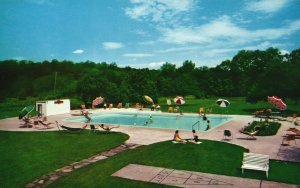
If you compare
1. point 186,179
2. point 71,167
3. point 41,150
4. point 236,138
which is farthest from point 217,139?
point 41,150

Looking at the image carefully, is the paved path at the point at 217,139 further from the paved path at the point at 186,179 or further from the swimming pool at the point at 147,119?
the swimming pool at the point at 147,119

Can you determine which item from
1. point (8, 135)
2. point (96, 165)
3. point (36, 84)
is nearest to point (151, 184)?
point (96, 165)

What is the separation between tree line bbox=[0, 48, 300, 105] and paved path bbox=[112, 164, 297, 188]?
25.4 meters

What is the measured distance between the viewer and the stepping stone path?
1061 cm

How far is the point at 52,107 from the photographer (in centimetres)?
3469

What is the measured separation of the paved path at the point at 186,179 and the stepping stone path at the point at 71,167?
217 centimetres

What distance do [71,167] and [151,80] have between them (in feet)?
115

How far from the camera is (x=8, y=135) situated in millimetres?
20672

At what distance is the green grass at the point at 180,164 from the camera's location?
35.6ft

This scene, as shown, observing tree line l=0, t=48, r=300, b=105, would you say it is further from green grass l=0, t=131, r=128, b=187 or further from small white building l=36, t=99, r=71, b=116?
green grass l=0, t=131, r=128, b=187

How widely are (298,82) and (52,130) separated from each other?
26956 millimetres

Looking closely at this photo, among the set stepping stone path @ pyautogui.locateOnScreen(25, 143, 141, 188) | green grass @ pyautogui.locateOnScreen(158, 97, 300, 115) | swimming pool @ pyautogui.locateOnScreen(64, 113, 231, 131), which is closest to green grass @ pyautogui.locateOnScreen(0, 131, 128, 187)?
stepping stone path @ pyautogui.locateOnScreen(25, 143, 141, 188)

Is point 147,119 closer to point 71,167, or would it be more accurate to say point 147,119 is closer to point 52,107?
point 52,107

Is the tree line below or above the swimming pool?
above
